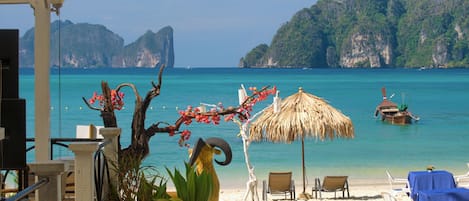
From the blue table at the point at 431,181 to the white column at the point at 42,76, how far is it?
6.26 meters

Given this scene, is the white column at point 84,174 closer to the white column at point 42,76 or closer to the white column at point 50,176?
the white column at point 42,76

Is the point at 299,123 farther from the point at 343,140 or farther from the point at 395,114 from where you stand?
the point at 395,114

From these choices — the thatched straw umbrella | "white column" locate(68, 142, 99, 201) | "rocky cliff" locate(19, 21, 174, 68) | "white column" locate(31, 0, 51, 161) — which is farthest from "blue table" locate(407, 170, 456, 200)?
"rocky cliff" locate(19, 21, 174, 68)

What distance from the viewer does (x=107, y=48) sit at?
371 feet

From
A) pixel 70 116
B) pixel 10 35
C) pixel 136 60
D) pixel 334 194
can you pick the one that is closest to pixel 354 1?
pixel 136 60

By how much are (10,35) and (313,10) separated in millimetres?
108151

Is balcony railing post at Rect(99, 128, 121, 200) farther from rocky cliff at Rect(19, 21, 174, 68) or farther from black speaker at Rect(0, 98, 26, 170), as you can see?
rocky cliff at Rect(19, 21, 174, 68)

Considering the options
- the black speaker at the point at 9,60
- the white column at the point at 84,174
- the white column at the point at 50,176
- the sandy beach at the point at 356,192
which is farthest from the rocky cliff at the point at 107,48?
the white column at the point at 50,176

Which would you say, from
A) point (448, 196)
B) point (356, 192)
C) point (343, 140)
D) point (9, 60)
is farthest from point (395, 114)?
point (9, 60)

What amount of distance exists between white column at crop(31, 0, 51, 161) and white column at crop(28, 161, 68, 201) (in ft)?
5.69

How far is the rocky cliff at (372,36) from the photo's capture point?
106 meters

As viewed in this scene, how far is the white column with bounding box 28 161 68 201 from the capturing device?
3.21 metres

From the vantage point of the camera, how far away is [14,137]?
3.99 metres

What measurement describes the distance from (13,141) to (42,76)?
3.82 feet
